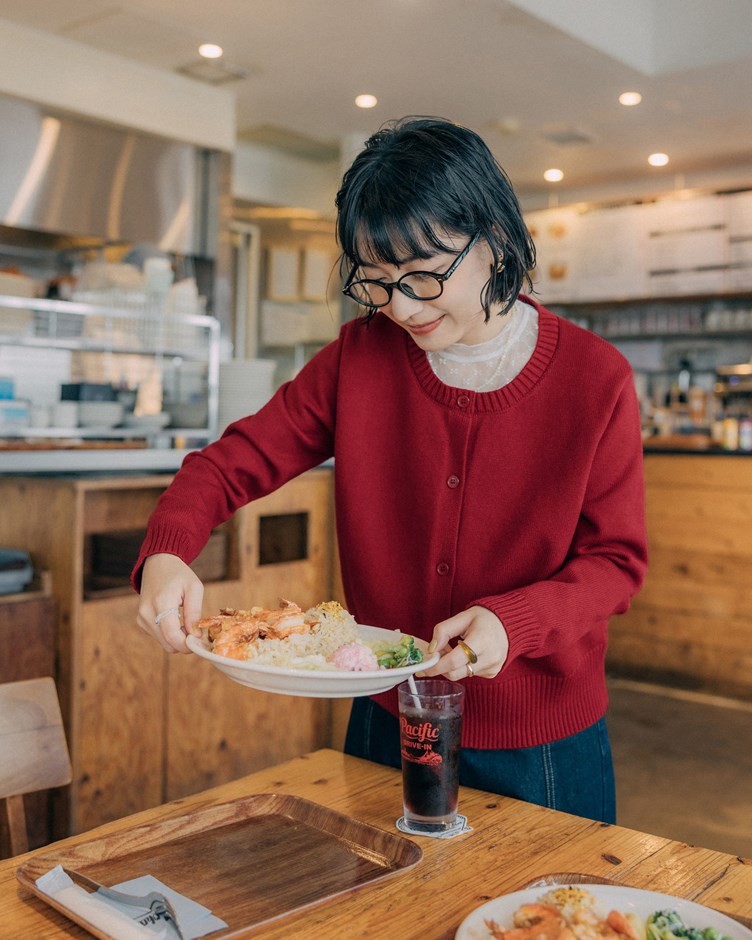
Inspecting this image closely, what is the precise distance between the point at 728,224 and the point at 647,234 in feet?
1.82

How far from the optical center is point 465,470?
4.33 ft

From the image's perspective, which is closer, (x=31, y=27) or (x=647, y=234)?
(x=31, y=27)

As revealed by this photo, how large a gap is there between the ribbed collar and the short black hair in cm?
14

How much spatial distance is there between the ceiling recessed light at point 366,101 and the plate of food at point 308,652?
4.37 m

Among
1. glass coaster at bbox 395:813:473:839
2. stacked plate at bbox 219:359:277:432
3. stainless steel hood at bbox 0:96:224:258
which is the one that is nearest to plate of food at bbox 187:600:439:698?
glass coaster at bbox 395:813:473:839

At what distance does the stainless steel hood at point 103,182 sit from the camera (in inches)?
172

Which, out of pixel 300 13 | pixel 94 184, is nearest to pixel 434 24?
pixel 300 13

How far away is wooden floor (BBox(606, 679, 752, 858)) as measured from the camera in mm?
2971

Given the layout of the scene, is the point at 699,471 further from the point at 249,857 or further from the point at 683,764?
the point at 249,857

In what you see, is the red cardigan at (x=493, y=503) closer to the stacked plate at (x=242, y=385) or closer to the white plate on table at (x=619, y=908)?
the white plate on table at (x=619, y=908)

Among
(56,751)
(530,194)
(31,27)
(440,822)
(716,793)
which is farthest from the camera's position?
(530,194)

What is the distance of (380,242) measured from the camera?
115 cm

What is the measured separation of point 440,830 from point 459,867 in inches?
3.4

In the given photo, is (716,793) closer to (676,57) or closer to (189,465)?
(189,465)
